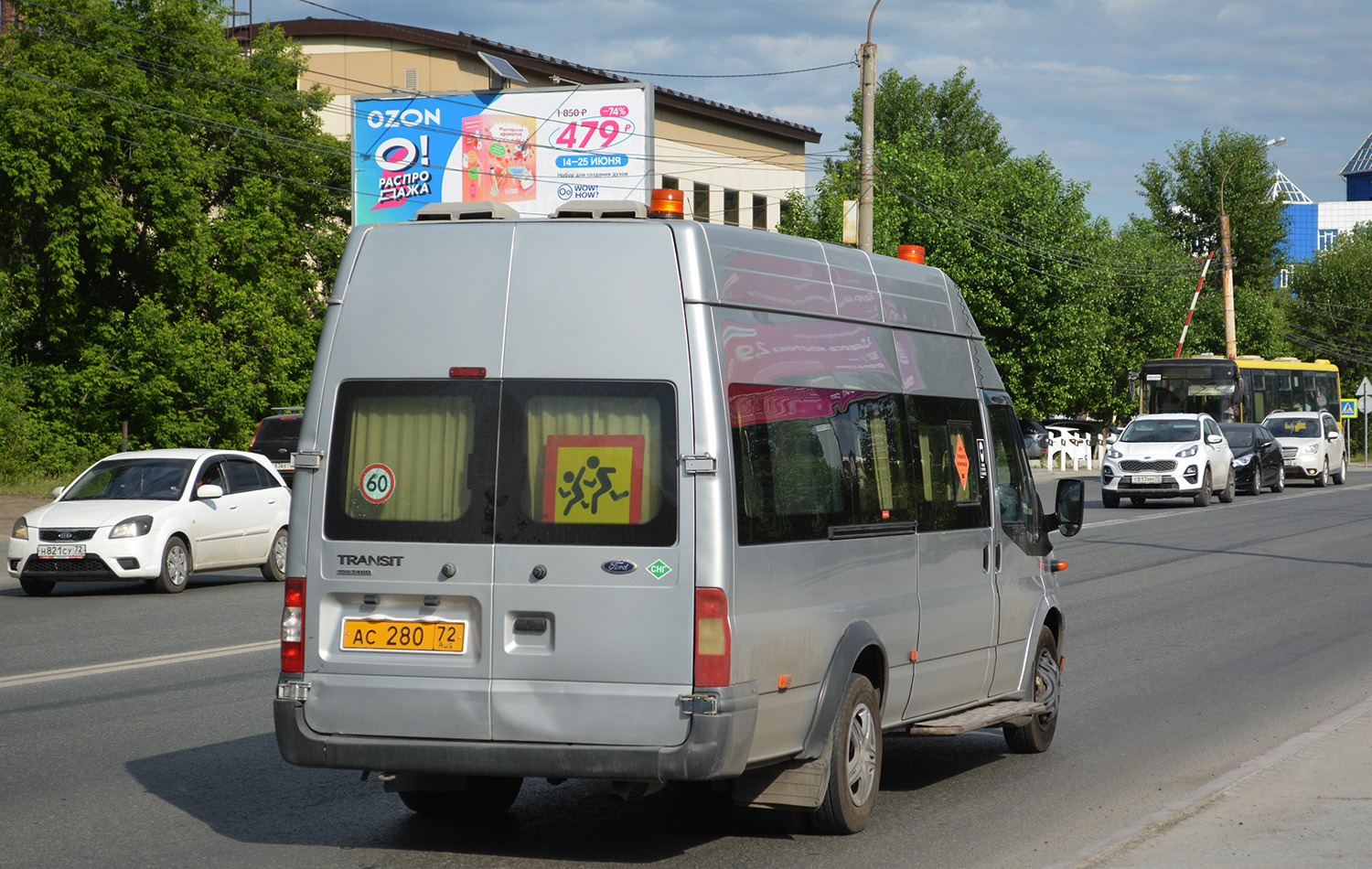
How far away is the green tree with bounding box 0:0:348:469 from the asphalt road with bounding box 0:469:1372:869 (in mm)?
24855

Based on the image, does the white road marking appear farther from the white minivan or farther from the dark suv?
the dark suv

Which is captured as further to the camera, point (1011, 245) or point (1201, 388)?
point (1011, 245)

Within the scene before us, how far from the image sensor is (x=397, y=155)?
35156 mm

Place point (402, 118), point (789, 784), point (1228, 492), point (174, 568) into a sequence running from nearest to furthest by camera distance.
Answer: point (789, 784) → point (174, 568) → point (1228, 492) → point (402, 118)

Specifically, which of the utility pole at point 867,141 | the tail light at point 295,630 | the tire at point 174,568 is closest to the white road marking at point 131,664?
the tire at point 174,568

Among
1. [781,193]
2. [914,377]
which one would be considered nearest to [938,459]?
[914,377]

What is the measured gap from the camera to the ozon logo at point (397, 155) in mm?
35062

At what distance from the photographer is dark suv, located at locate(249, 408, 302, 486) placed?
98.0 feet

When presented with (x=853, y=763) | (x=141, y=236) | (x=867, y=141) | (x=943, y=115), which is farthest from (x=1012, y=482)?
(x=943, y=115)

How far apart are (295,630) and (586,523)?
1213 millimetres

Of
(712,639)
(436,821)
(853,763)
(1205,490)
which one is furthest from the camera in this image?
(1205,490)

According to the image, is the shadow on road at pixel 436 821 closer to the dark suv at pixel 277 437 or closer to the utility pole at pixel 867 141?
the utility pole at pixel 867 141

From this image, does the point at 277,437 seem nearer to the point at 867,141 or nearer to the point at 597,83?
the point at 867,141

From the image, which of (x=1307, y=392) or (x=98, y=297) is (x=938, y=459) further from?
(x=1307, y=392)
